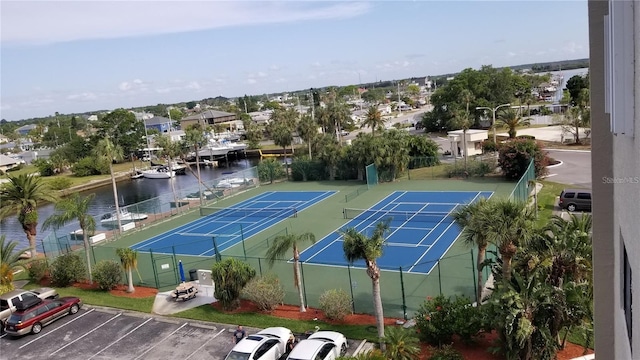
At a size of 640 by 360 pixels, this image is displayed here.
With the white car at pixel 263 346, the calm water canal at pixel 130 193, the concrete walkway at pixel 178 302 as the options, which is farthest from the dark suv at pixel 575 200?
the calm water canal at pixel 130 193

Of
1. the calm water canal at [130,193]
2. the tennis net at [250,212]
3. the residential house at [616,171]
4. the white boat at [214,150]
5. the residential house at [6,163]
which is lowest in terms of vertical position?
the calm water canal at [130,193]

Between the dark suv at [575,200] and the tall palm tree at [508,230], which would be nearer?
the tall palm tree at [508,230]

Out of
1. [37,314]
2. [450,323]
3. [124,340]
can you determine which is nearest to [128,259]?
[37,314]

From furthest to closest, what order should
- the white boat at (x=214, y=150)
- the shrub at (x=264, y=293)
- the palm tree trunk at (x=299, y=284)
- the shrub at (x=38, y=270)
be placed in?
the white boat at (x=214, y=150)
the shrub at (x=38, y=270)
the shrub at (x=264, y=293)
the palm tree trunk at (x=299, y=284)

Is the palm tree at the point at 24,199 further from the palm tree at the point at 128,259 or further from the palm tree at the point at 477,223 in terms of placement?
the palm tree at the point at 477,223

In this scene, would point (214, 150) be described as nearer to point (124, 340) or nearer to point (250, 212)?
point (250, 212)

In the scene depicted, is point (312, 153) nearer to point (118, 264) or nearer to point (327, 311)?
point (118, 264)

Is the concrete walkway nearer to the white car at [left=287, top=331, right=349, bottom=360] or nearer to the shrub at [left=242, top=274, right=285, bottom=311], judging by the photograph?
the shrub at [left=242, top=274, right=285, bottom=311]
